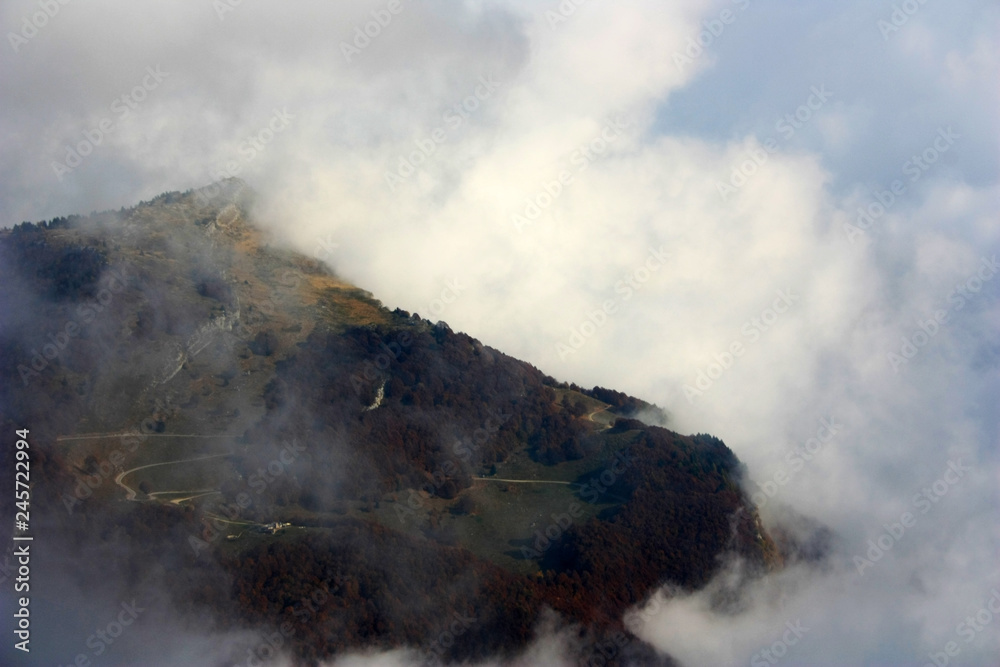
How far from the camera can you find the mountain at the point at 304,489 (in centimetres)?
14275

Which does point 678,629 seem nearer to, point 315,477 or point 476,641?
point 476,641

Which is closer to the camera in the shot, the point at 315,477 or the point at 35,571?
the point at 35,571

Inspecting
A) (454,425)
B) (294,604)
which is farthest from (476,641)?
(454,425)

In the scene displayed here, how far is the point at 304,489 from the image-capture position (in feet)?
535

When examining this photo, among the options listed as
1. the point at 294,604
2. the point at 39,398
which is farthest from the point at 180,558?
A: the point at 39,398

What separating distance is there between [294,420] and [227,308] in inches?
1316

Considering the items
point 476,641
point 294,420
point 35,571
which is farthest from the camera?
point 294,420

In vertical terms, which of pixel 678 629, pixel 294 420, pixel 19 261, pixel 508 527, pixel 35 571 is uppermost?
pixel 19 261

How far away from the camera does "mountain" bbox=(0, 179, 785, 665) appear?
143m

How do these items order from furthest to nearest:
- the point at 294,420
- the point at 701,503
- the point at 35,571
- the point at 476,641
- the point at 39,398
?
1. the point at 701,503
2. the point at 294,420
3. the point at 39,398
4. the point at 476,641
5. the point at 35,571

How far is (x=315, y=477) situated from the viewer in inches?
6555

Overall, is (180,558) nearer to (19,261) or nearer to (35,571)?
(35,571)

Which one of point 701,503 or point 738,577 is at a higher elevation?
point 701,503

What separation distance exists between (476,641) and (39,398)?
8969cm
